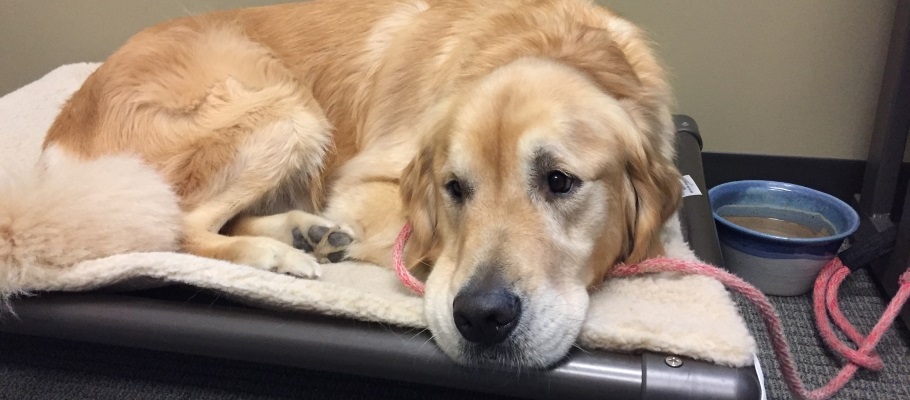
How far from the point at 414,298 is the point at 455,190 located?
0.66 feet

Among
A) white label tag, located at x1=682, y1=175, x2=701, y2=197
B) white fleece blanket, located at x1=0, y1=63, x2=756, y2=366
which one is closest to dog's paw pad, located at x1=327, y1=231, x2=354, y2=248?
white fleece blanket, located at x1=0, y1=63, x2=756, y2=366

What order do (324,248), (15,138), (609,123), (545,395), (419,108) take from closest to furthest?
1. (545,395)
2. (609,123)
3. (324,248)
4. (419,108)
5. (15,138)

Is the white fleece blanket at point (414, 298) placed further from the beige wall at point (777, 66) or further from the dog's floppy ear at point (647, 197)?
the beige wall at point (777, 66)

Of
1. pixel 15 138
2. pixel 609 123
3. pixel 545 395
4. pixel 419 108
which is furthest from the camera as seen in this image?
pixel 15 138

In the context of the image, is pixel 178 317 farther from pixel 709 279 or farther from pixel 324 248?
pixel 709 279

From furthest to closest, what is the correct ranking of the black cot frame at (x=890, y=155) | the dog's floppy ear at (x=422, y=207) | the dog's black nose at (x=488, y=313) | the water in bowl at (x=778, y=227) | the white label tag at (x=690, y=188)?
the water in bowl at (x=778, y=227) → the black cot frame at (x=890, y=155) → the white label tag at (x=690, y=188) → the dog's floppy ear at (x=422, y=207) → the dog's black nose at (x=488, y=313)

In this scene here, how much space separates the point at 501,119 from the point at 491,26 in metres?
0.51

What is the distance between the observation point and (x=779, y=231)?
1992 mm

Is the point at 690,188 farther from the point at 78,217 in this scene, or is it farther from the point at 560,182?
the point at 78,217

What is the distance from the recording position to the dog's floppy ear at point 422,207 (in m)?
1.30

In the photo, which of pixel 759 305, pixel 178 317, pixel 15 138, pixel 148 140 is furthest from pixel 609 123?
pixel 15 138

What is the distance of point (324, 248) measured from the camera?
1.47m

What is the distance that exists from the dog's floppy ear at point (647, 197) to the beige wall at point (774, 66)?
103 centimetres

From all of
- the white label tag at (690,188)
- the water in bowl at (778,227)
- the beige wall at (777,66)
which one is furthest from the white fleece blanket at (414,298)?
the beige wall at (777,66)
